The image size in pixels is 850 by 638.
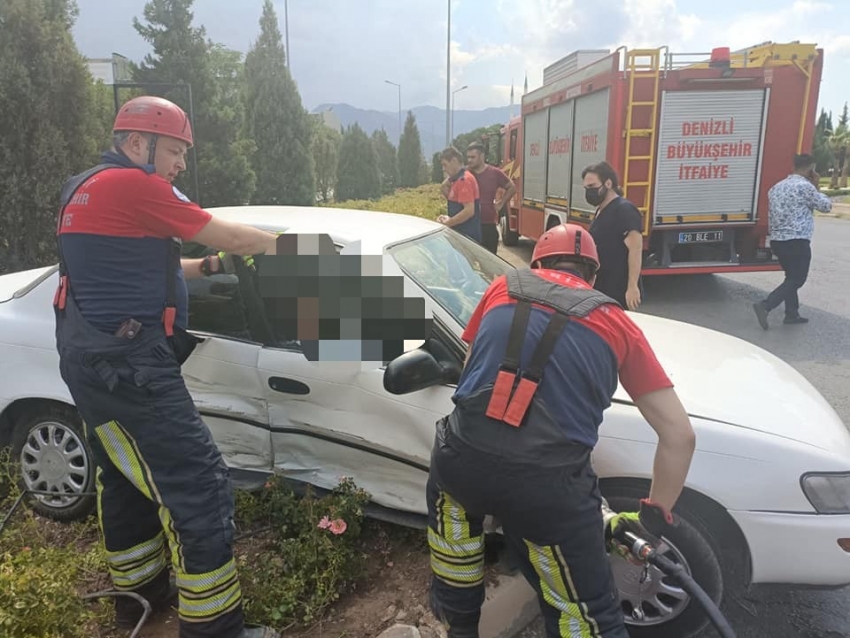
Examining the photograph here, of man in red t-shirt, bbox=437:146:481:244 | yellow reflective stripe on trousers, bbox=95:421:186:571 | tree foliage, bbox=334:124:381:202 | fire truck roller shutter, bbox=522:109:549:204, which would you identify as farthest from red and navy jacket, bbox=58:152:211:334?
tree foliage, bbox=334:124:381:202

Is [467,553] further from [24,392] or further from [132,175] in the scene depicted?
[24,392]

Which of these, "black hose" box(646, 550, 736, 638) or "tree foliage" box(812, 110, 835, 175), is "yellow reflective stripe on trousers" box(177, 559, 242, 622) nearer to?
"black hose" box(646, 550, 736, 638)

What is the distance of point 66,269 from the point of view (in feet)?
7.44

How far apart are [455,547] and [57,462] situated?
2.27 metres

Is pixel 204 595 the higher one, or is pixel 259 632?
pixel 204 595

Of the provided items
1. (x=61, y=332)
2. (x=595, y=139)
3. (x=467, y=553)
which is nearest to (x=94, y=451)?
(x=61, y=332)

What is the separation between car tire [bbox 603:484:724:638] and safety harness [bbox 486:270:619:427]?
904mm

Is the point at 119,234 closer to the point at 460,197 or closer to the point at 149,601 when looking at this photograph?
the point at 149,601

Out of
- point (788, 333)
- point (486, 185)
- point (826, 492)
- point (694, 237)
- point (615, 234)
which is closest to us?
point (826, 492)

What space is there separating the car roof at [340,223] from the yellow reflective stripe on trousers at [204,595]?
1420mm

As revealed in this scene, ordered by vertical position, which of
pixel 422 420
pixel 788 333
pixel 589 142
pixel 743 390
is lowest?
pixel 788 333

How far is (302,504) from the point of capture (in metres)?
2.93

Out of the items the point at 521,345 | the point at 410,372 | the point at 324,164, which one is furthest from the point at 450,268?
the point at 324,164

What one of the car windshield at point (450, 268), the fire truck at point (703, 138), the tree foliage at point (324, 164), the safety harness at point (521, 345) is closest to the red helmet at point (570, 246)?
the safety harness at point (521, 345)
